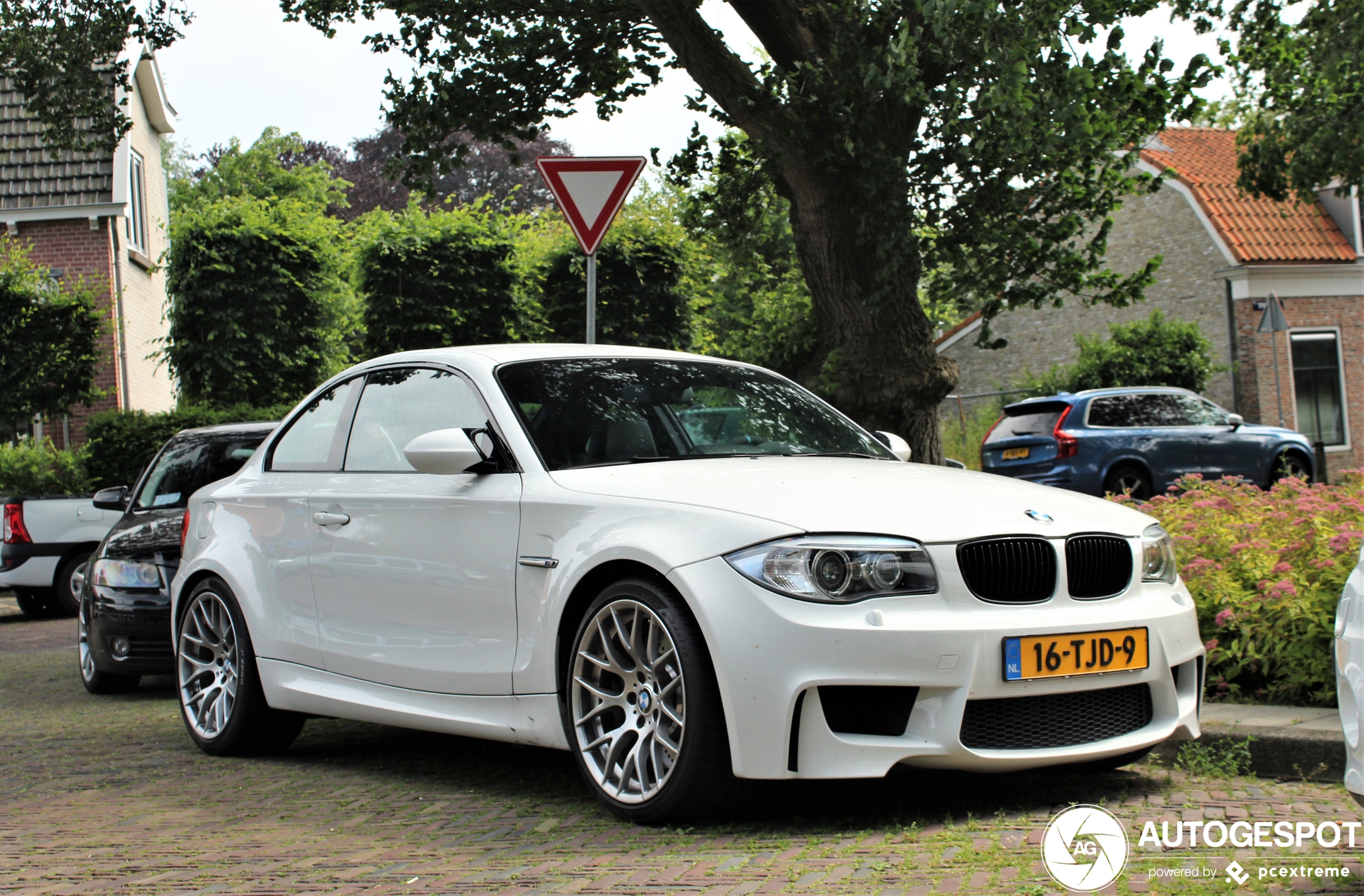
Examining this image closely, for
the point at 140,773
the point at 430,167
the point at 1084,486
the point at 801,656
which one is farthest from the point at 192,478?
the point at 1084,486

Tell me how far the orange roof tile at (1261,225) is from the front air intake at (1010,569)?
27901 millimetres

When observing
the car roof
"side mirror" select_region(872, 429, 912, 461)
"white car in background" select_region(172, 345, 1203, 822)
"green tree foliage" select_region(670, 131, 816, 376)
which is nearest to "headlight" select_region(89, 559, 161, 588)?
the car roof

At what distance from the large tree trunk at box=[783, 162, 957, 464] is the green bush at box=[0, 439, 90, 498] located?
1385cm

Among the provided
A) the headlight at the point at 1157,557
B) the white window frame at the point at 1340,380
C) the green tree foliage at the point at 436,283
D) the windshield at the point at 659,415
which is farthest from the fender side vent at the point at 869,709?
the white window frame at the point at 1340,380

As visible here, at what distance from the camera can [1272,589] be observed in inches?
236

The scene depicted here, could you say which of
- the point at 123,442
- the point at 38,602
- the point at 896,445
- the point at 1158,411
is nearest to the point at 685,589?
the point at 896,445

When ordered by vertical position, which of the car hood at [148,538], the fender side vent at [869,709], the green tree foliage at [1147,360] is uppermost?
the green tree foliage at [1147,360]

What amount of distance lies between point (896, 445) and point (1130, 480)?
45.4ft

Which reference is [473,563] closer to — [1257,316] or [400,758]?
[400,758]

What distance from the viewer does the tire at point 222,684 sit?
6219 millimetres

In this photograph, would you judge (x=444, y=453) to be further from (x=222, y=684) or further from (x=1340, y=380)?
(x=1340, y=380)

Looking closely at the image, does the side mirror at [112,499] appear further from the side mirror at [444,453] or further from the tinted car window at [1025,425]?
the tinted car window at [1025,425]

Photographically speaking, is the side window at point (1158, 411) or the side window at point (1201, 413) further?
the side window at point (1201, 413)

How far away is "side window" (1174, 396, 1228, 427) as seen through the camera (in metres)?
19.3
